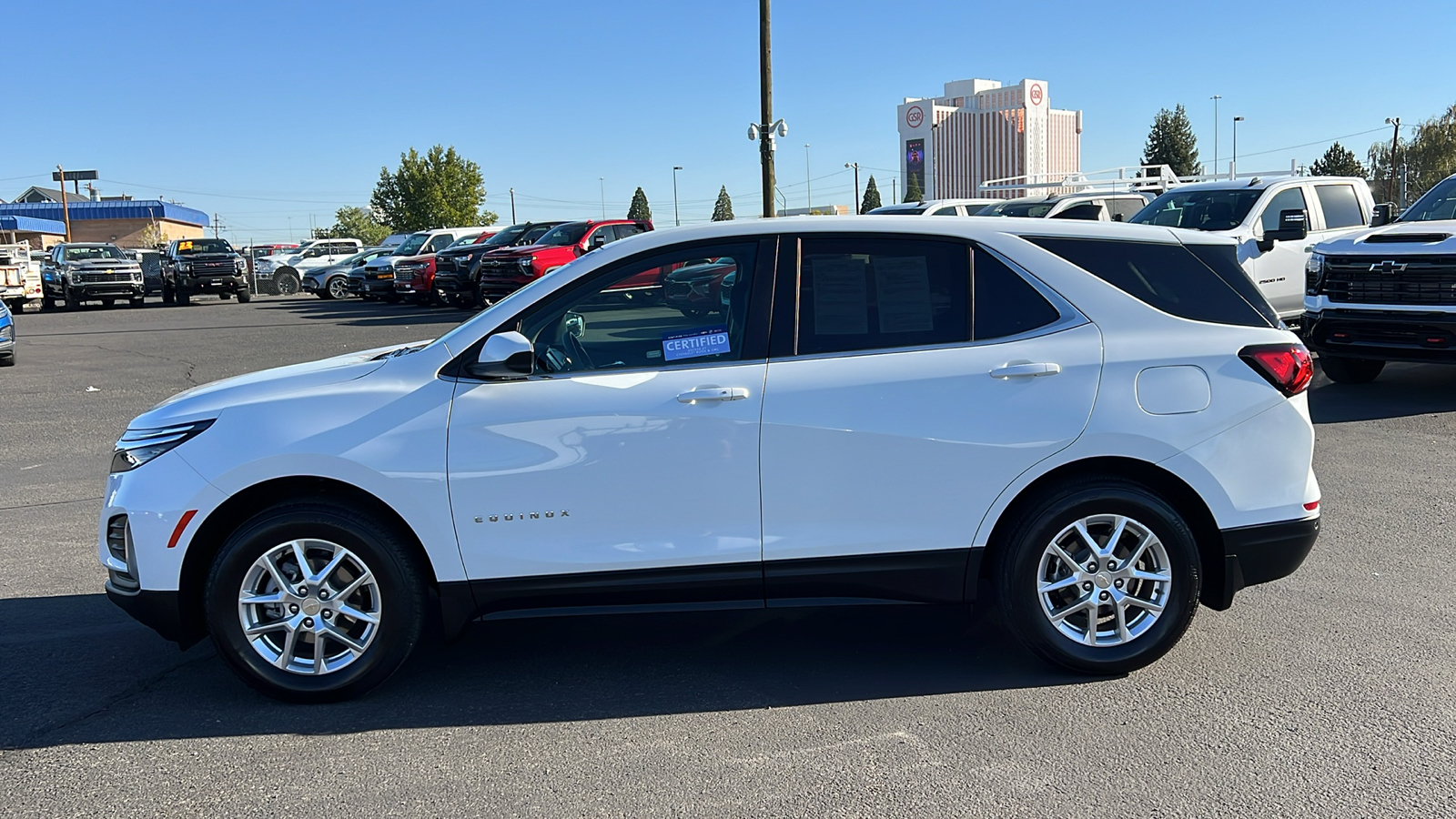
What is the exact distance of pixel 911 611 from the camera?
5.16m

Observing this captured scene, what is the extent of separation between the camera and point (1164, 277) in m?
4.44

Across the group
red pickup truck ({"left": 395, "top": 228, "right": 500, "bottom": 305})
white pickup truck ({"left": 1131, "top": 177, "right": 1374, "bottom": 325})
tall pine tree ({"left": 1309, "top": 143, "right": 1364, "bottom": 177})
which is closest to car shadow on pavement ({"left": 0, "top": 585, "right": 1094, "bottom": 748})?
white pickup truck ({"left": 1131, "top": 177, "right": 1374, "bottom": 325})

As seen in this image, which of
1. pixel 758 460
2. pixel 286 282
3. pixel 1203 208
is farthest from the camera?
pixel 286 282

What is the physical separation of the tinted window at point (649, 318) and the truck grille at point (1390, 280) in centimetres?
817

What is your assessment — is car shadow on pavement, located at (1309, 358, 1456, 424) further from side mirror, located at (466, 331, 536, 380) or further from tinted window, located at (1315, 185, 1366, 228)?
side mirror, located at (466, 331, 536, 380)

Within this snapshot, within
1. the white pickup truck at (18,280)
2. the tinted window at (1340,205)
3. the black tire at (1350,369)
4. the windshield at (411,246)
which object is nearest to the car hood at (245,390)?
the black tire at (1350,369)

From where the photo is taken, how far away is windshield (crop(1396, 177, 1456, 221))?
11066mm

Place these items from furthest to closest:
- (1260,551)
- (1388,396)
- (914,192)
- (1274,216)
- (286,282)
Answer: (914,192) < (286,282) < (1274,216) < (1388,396) < (1260,551)

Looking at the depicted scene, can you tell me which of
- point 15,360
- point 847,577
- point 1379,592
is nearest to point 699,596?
point 847,577

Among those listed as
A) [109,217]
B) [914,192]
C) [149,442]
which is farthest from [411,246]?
[914,192]

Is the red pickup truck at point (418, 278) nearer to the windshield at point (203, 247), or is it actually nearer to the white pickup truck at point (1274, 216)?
the windshield at point (203, 247)

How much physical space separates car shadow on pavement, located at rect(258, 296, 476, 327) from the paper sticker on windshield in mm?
18052

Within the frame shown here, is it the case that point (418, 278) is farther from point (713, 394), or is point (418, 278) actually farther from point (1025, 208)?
point (713, 394)

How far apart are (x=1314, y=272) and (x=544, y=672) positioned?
30.4 ft
